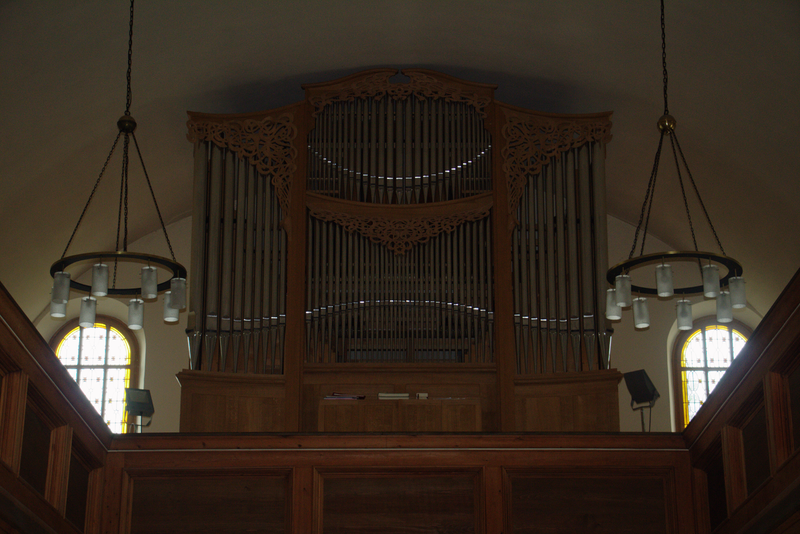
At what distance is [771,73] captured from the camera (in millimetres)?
8711

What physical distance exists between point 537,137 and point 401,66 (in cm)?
156

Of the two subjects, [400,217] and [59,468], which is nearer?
[59,468]

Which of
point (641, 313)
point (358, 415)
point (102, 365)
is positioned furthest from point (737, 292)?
point (102, 365)

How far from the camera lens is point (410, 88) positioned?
1066 cm

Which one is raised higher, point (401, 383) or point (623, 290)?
point (623, 290)

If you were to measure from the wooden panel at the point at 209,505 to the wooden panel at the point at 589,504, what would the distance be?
174 centimetres

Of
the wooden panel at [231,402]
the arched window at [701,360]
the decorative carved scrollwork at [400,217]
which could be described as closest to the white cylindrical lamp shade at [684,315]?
the decorative carved scrollwork at [400,217]

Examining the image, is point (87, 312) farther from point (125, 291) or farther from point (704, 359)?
point (704, 359)

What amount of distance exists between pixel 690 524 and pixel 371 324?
137 inches

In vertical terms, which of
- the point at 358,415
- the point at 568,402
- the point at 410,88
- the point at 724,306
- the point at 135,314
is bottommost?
the point at 358,415

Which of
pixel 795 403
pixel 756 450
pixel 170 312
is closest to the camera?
pixel 795 403

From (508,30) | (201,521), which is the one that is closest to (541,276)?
(508,30)

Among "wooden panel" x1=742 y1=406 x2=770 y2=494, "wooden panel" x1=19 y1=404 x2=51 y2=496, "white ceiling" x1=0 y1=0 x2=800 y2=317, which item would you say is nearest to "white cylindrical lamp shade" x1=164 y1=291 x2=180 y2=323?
"white ceiling" x1=0 y1=0 x2=800 y2=317

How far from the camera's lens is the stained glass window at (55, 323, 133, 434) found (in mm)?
11969
